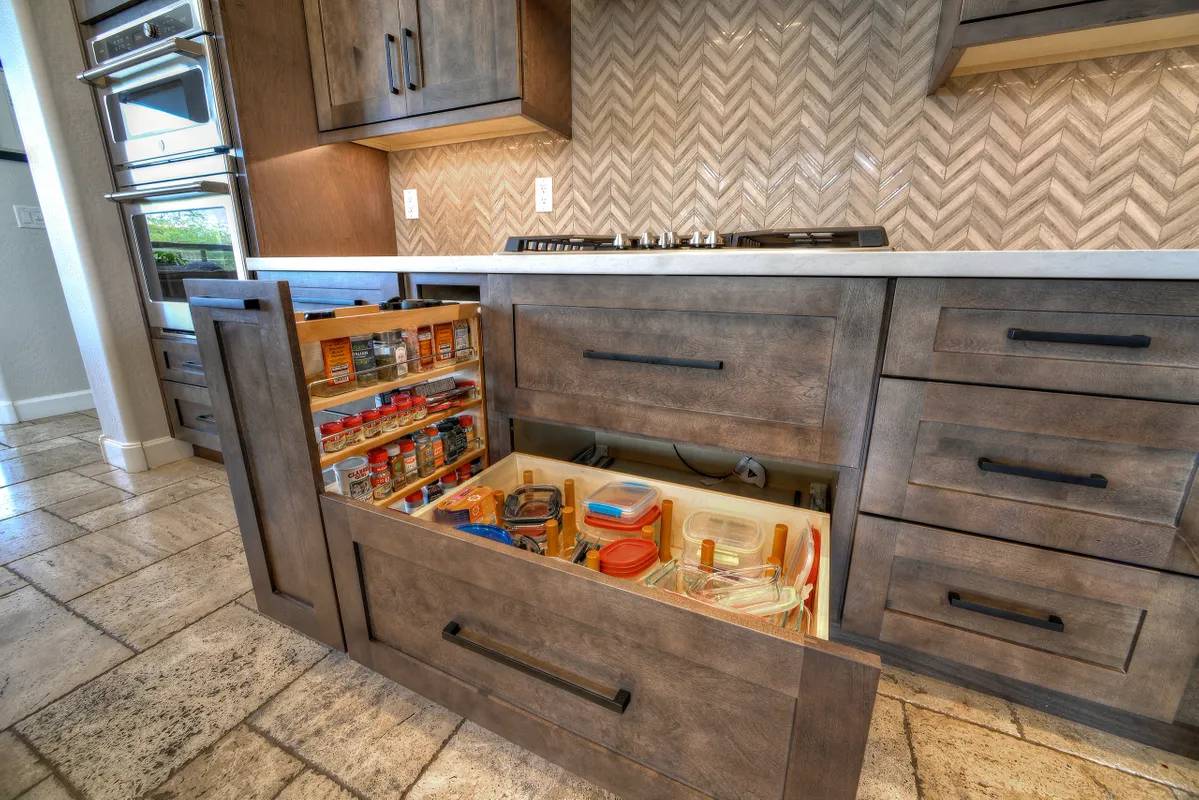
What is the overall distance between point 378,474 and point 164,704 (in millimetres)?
548

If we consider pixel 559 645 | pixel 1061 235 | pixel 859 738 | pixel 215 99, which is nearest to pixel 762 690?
pixel 859 738

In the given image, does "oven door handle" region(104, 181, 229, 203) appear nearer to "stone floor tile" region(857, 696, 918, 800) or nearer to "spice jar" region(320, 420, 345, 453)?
"spice jar" region(320, 420, 345, 453)

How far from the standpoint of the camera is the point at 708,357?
948mm

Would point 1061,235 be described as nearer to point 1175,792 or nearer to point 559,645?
point 1175,792

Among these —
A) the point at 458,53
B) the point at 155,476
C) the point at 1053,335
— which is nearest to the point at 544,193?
the point at 458,53

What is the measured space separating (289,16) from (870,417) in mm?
2167

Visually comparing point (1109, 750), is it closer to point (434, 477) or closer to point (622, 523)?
point (622, 523)

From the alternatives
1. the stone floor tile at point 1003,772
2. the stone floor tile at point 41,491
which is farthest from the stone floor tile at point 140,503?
the stone floor tile at point 1003,772

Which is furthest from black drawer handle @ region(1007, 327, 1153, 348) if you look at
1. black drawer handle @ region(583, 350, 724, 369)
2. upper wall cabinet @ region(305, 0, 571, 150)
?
upper wall cabinet @ region(305, 0, 571, 150)

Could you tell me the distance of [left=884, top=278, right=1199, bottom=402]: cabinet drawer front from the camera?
0.67 m

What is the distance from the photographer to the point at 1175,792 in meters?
0.76

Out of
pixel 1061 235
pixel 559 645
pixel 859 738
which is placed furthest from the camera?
pixel 1061 235

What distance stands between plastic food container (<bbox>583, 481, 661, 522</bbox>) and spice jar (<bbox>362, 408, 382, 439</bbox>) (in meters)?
0.48

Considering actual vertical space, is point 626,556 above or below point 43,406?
above
